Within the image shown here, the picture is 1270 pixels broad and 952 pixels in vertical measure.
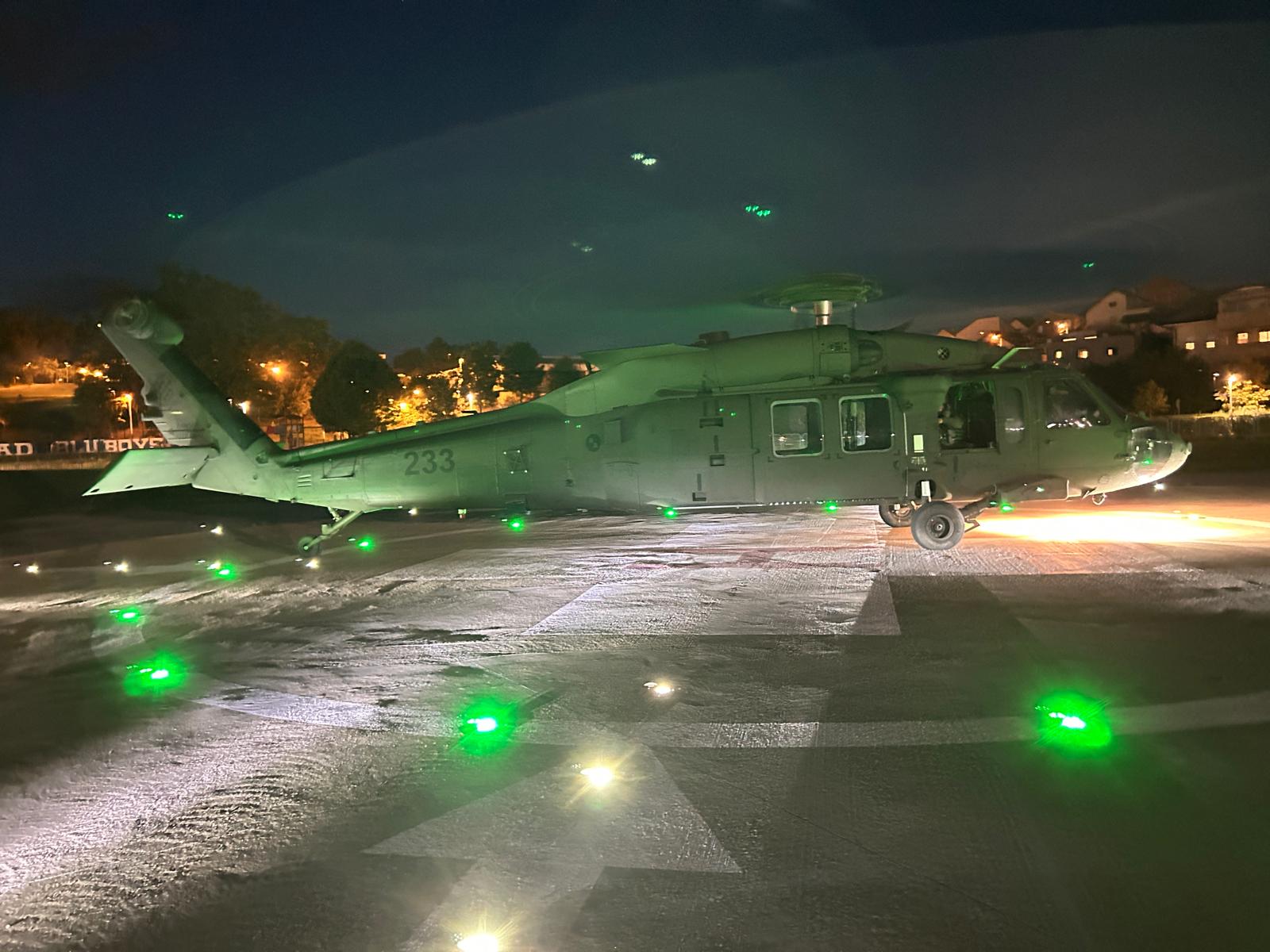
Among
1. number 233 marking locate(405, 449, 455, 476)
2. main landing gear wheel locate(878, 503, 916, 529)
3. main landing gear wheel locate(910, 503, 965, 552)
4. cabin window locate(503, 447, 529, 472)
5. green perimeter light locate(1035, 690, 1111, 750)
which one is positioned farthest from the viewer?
main landing gear wheel locate(878, 503, 916, 529)

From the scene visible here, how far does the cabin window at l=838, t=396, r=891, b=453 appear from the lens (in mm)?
11938

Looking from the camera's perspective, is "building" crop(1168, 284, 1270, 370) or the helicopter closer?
the helicopter

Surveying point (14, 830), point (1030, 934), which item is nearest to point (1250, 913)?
point (1030, 934)

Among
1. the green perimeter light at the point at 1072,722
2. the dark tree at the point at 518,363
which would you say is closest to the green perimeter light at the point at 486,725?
the green perimeter light at the point at 1072,722

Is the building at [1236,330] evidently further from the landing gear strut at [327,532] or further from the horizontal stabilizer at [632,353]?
the landing gear strut at [327,532]

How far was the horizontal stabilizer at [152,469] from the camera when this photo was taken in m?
12.2

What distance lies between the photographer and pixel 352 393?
150 ft

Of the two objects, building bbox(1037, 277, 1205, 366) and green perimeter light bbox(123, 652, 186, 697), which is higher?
building bbox(1037, 277, 1205, 366)

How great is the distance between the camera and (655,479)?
12.3 m

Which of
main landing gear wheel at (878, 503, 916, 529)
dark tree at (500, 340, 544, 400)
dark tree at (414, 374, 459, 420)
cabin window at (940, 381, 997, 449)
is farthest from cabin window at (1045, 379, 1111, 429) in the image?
dark tree at (414, 374, 459, 420)

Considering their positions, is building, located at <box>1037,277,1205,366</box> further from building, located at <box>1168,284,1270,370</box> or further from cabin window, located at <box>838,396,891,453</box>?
cabin window, located at <box>838,396,891,453</box>

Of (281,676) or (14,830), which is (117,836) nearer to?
(14,830)

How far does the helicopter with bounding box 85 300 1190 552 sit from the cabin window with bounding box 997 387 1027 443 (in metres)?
0.02

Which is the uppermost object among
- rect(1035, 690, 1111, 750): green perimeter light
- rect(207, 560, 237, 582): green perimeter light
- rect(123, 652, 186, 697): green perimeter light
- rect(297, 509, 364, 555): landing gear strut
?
rect(297, 509, 364, 555): landing gear strut
